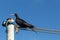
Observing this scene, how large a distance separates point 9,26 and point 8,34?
32 cm

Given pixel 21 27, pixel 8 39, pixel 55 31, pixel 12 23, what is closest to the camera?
pixel 8 39

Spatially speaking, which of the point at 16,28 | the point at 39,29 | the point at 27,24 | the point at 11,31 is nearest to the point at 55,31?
the point at 39,29

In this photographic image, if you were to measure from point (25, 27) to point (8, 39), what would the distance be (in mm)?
1842

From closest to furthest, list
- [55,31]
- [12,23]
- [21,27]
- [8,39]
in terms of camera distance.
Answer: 1. [8,39]
2. [12,23]
3. [21,27]
4. [55,31]

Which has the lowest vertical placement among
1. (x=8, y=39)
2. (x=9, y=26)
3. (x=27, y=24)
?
(x=8, y=39)

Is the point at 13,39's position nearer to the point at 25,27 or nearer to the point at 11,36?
the point at 11,36

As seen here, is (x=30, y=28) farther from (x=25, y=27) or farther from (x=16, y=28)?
(x=16, y=28)

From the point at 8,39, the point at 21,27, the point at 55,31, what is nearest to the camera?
the point at 8,39

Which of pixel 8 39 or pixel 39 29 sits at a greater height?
pixel 39 29

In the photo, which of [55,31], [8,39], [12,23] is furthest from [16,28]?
[55,31]

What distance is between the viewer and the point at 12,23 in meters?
6.11

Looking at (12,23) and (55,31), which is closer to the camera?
(12,23)

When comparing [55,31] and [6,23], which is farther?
[55,31]

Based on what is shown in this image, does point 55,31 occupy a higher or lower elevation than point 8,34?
higher
